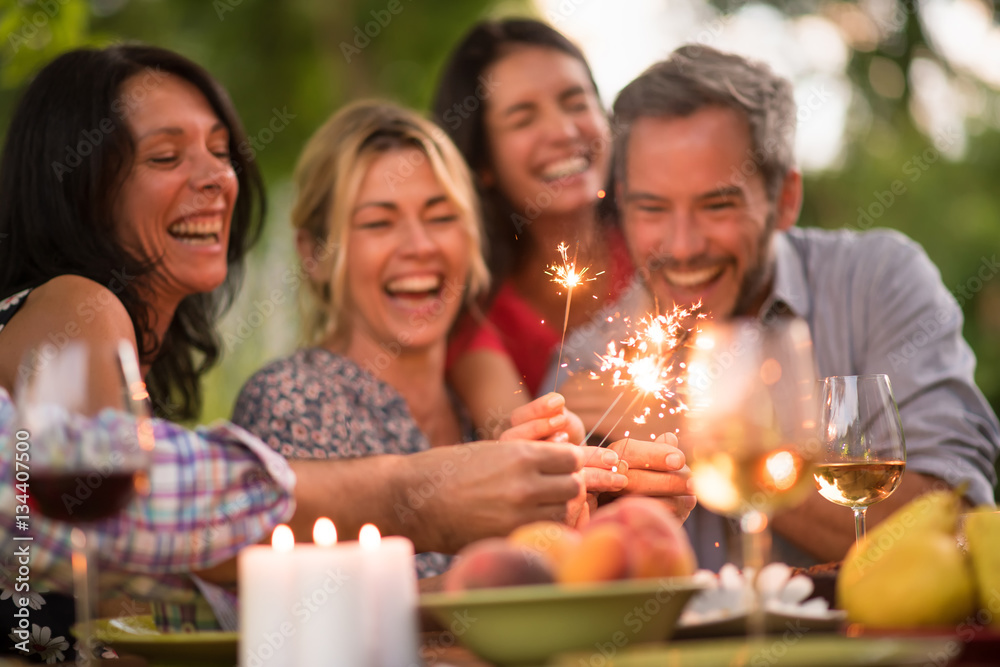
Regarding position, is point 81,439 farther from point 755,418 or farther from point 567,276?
point 567,276

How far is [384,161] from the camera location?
2.73 metres

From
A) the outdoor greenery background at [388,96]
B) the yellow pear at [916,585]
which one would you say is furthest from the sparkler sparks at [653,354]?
the outdoor greenery background at [388,96]

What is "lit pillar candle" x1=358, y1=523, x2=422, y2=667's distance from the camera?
3.27ft

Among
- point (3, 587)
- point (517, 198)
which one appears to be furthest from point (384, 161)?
point (3, 587)

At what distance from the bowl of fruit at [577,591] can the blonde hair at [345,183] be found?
181 centimetres

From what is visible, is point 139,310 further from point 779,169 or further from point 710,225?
point 779,169

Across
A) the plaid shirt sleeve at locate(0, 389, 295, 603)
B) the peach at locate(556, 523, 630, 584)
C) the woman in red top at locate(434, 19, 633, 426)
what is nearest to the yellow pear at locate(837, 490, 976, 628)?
the peach at locate(556, 523, 630, 584)

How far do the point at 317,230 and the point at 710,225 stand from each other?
111 centimetres

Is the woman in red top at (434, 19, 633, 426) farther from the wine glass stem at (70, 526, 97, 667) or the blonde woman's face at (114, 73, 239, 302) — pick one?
the wine glass stem at (70, 526, 97, 667)

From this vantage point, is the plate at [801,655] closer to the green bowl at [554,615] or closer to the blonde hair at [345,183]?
the green bowl at [554,615]

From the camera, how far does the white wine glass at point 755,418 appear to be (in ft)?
3.17

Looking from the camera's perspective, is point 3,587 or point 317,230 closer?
point 3,587

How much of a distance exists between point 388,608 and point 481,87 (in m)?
2.55

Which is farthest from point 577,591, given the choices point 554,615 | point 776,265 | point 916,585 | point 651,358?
point 776,265
